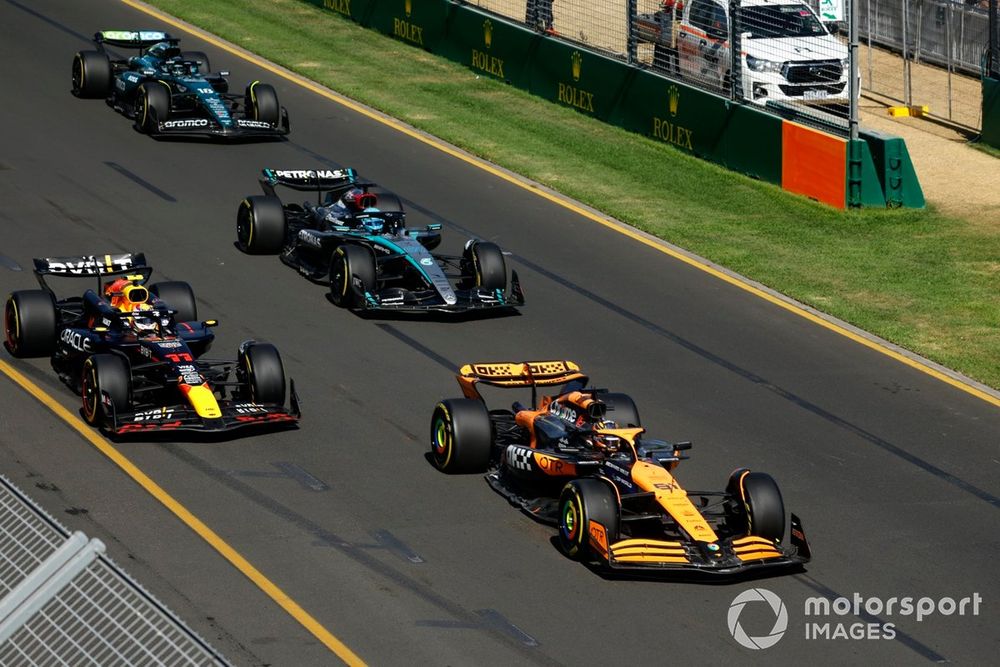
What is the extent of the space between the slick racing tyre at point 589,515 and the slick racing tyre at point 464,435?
1.77 meters

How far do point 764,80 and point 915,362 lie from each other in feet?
34.6

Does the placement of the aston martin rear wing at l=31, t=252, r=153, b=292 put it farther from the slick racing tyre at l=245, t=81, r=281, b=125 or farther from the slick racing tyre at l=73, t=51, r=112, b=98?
the slick racing tyre at l=73, t=51, r=112, b=98

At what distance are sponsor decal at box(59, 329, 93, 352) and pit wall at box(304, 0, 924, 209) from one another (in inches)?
540

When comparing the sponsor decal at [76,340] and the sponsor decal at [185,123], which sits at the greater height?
the sponsor decal at [76,340]

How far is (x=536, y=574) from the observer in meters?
14.5

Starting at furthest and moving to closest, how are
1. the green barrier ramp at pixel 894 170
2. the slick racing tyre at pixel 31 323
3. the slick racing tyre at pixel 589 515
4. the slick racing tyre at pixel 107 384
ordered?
the green barrier ramp at pixel 894 170
the slick racing tyre at pixel 31 323
the slick racing tyre at pixel 107 384
the slick racing tyre at pixel 589 515

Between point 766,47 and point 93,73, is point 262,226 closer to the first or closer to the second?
point 93,73

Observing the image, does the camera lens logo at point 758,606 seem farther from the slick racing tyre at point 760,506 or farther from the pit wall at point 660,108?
the pit wall at point 660,108

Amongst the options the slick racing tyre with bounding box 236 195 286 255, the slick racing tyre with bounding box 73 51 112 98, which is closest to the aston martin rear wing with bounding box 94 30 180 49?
the slick racing tyre with bounding box 73 51 112 98

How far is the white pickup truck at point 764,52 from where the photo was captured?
30.5 metres

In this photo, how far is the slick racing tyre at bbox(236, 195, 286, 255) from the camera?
2297cm

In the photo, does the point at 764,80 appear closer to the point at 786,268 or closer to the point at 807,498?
the point at 786,268

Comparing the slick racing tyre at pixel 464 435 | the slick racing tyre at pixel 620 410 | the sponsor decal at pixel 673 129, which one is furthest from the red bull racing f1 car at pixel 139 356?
the sponsor decal at pixel 673 129

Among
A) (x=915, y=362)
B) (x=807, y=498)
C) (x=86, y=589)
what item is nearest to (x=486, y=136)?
(x=915, y=362)
